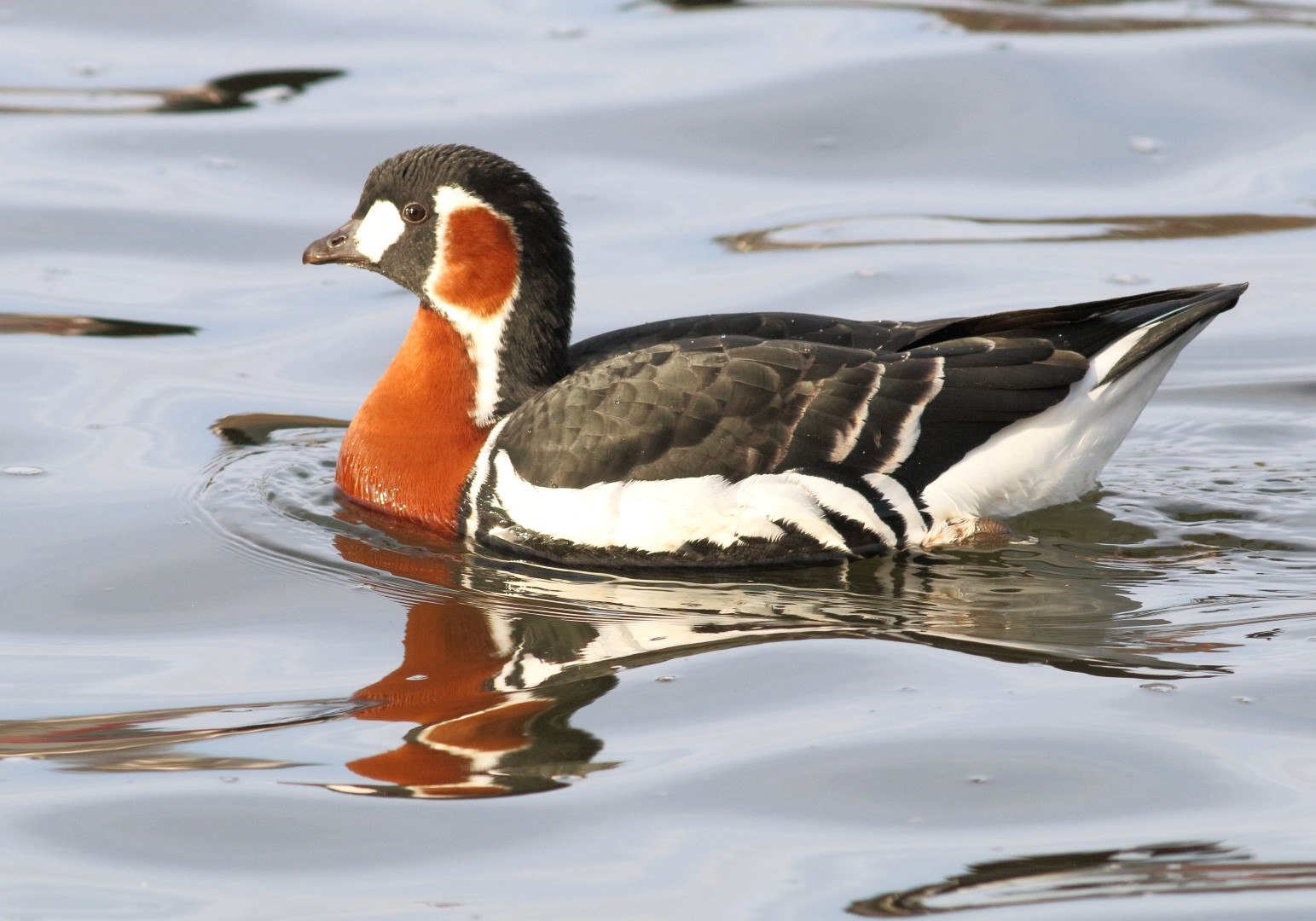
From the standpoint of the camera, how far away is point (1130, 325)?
7930 millimetres

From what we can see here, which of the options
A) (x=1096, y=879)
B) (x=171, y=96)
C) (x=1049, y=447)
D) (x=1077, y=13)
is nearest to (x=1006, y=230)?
(x=1077, y=13)

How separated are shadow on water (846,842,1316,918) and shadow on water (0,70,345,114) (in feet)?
35.2

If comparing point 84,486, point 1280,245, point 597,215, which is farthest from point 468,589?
point 1280,245

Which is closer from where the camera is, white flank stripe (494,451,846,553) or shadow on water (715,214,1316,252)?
white flank stripe (494,451,846,553)

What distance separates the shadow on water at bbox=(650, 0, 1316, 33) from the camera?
15.1 meters

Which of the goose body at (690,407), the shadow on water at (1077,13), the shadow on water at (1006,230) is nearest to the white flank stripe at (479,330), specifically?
the goose body at (690,407)

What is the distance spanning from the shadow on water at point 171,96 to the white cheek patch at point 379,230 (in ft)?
20.3

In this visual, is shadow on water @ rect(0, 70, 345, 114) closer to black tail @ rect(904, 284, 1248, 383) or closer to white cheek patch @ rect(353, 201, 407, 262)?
white cheek patch @ rect(353, 201, 407, 262)

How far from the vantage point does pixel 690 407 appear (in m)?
7.50

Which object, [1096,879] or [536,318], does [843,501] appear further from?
[1096,879]

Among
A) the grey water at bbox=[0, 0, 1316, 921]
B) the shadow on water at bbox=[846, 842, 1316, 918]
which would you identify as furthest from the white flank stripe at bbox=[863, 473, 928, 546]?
the shadow on water at bbox=[846, 842, 1316, 918]

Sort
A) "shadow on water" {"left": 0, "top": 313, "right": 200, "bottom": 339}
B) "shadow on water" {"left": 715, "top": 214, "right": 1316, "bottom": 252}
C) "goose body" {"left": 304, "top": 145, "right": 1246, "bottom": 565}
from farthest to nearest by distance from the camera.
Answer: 1. "shadow on water" {"left": 715, "top": 214, "right": 1316, "bottom": 252}
2. "shadow on water" {"left": 0, "top": 313, "right": 200, "bottom": 339}
3. "goose body" {"left": 304, "top": 145, "right": 1246, "bottom": 565}

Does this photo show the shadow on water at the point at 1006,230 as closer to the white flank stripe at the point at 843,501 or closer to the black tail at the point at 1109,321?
the black tail at the point at 1109,321

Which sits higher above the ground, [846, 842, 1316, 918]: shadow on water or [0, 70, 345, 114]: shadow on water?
[0, 70, 345, 114]: shadow on water
